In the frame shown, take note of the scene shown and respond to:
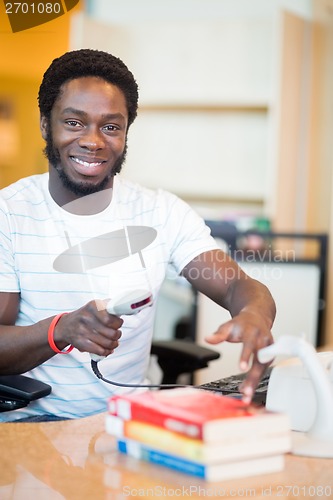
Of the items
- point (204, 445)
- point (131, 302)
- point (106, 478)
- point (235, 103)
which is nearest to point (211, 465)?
point (204, 445)

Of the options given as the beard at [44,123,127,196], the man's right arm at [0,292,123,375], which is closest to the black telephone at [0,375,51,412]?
the man's right arm at [0,292,123,375]

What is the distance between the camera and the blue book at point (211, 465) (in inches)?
37.6

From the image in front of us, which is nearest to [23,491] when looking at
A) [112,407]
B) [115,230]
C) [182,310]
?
[112,407]

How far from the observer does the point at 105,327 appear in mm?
1185

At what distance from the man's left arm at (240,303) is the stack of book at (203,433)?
0.33 ft

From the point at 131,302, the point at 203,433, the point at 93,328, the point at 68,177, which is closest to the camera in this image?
the point at 203,433

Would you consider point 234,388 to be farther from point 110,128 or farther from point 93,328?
point 110,128

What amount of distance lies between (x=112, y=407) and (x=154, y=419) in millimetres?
87

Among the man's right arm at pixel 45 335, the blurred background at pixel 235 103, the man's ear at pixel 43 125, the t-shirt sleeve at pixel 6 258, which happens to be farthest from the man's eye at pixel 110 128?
the blurred background at pixel 235 103

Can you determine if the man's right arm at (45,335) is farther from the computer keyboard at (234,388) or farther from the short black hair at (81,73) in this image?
the short black hair at (81,73)

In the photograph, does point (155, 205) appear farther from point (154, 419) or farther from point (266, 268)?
point (266, 268)

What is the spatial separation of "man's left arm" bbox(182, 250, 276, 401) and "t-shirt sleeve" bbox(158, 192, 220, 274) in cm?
2

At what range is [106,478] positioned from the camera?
99 centimetres

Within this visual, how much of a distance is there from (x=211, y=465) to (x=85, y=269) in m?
0.76
